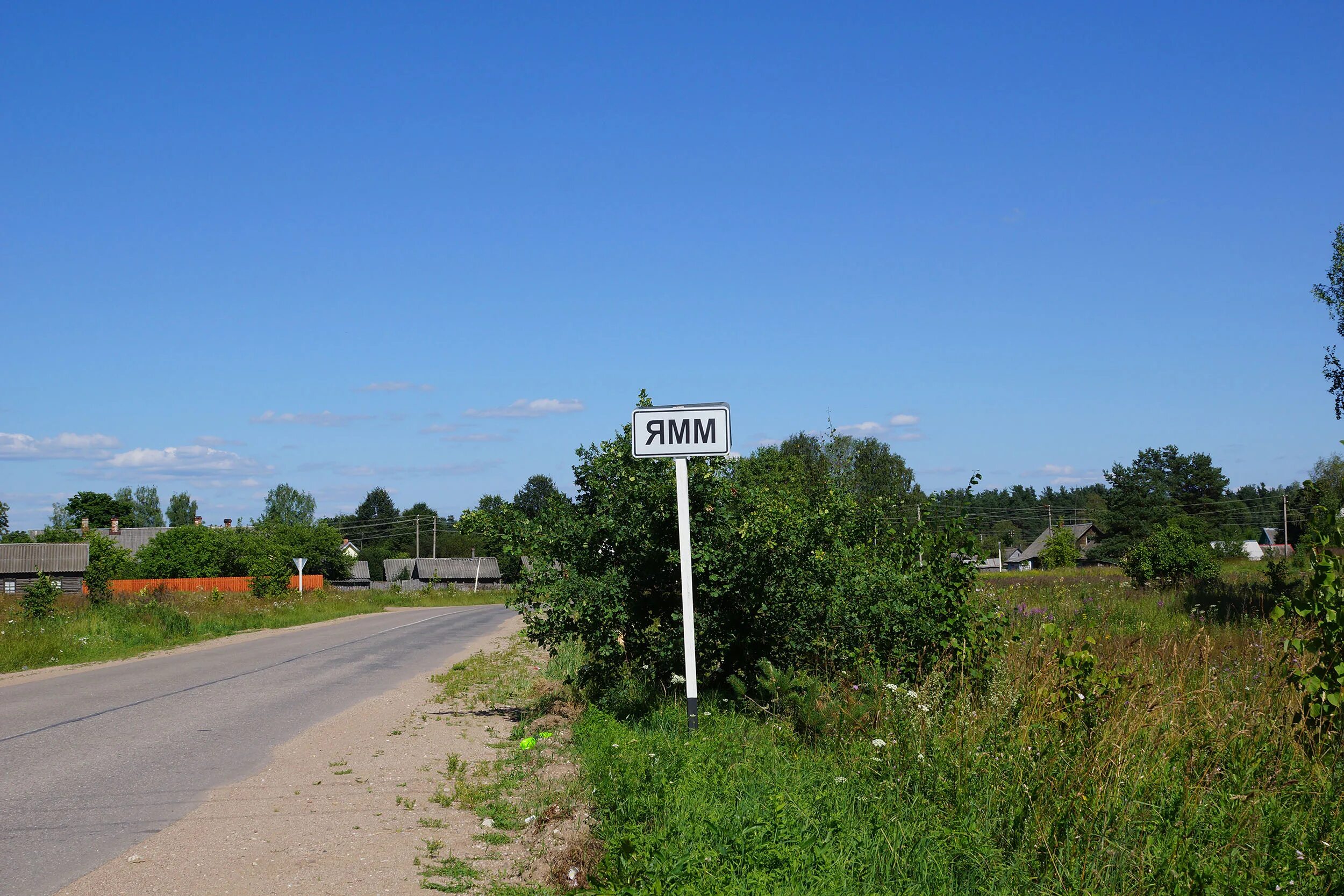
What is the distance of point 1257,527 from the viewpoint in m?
132

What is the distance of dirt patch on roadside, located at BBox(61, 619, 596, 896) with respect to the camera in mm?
5285

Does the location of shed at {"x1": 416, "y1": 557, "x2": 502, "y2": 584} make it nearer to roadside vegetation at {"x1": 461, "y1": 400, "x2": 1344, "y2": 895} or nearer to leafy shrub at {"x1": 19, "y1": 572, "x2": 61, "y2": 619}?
leafy shrub at {"x1": 19, "y1": 572, "x2": 61, "y2": 619}

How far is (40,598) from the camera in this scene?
81.1 feet

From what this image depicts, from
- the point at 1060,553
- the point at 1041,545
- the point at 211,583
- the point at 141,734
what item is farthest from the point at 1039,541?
the point at 141,734

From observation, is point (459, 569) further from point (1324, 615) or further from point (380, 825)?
point (1324, 615)

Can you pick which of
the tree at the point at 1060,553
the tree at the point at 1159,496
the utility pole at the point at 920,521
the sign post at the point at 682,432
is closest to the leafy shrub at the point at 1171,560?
the utility pole at the point at 920,521

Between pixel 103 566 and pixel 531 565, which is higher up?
pixel 531 565

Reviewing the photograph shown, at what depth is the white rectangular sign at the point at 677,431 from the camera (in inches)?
317

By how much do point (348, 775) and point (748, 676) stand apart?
361 centimetres

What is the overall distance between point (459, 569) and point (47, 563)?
42000 millimetres

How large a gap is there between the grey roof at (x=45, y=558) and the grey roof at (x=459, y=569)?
3755cm

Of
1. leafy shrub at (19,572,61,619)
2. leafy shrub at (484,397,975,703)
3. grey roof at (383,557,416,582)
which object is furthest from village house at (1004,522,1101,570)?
leafy shrub at (484,397,975,703)

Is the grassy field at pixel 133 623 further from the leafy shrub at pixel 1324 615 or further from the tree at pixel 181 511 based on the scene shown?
the tree at pixel 181 511

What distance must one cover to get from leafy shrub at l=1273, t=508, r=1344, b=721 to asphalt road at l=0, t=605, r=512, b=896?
725 centimetres
